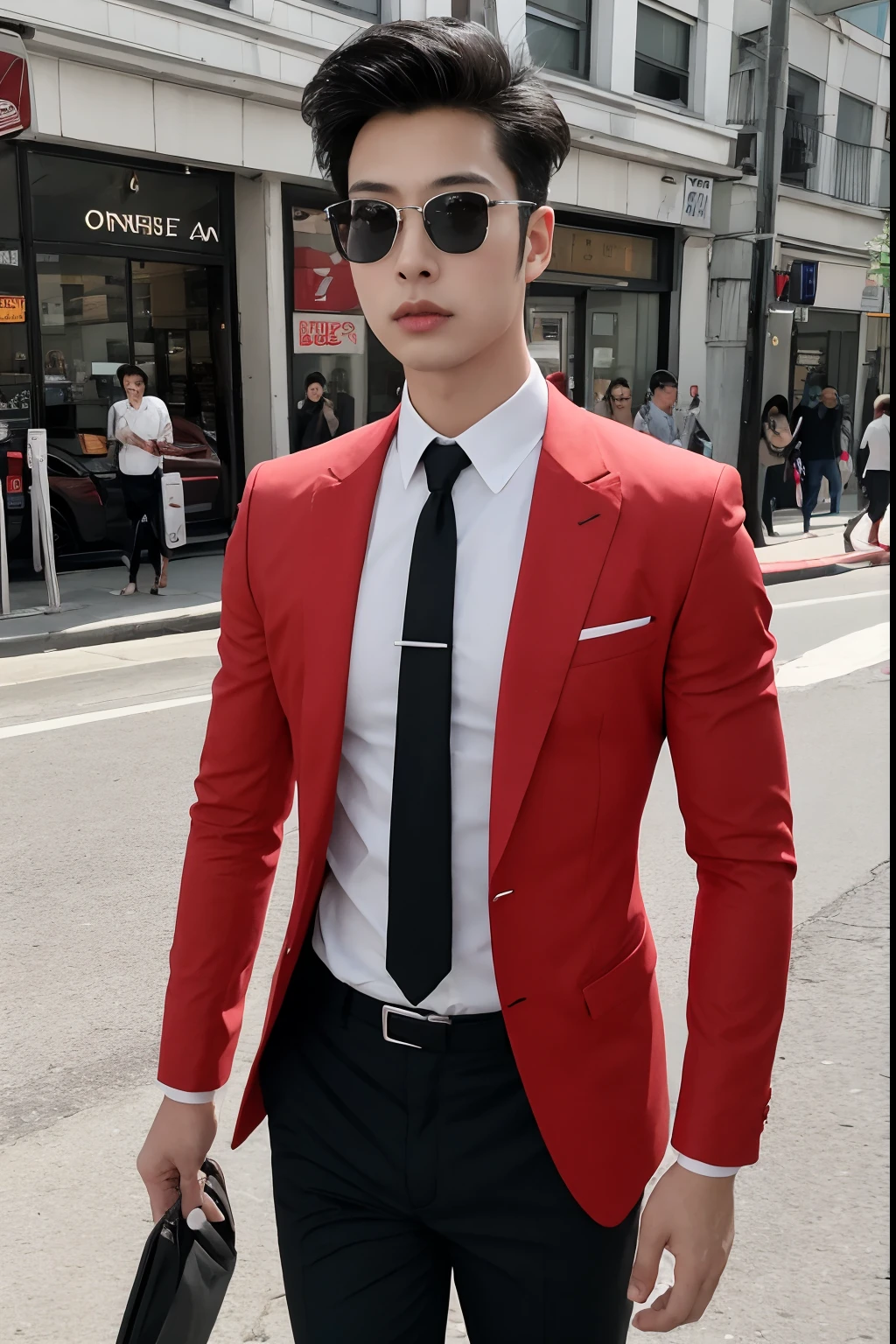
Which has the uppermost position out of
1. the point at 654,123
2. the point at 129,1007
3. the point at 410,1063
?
the point at 654,123

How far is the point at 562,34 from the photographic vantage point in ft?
59.6

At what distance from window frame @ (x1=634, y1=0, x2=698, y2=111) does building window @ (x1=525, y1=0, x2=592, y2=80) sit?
3.77ft

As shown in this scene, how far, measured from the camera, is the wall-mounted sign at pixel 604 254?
61.9ft

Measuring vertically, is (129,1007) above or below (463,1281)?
below

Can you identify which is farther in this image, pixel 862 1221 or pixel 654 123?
pixel 654 123

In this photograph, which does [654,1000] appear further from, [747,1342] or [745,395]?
[745,395]

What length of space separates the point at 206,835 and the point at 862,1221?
2163 millimetres

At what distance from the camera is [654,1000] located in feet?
5.52

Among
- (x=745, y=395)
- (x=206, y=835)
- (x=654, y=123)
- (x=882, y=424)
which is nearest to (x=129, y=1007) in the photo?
(x=206, y=835)

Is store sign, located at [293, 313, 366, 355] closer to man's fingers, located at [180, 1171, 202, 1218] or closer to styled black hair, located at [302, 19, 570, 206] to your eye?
styled black hair, located at [302, 19, 570, 206]

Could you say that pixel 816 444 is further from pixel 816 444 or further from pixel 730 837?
pixel 730 837

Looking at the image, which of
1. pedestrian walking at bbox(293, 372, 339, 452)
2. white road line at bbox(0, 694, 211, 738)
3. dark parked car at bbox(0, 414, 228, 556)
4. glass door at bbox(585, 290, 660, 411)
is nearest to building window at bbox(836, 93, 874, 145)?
glass door at bbox(585, 290, 660, 411)

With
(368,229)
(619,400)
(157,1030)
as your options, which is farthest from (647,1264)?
(619,400)

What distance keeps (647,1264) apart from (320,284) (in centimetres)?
1463
